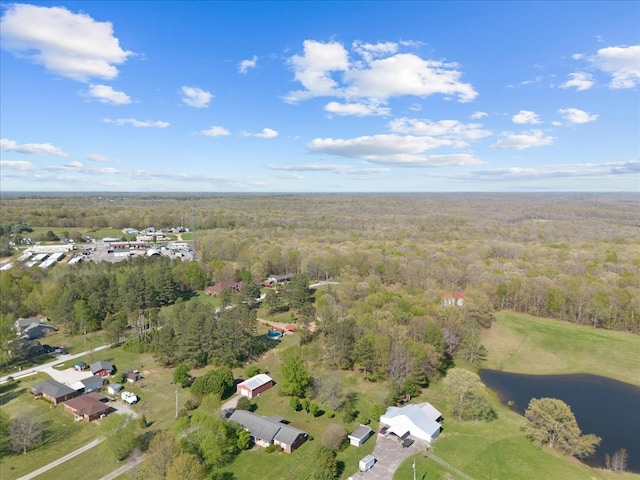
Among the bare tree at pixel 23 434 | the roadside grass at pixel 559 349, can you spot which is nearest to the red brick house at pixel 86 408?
the bare tree at pixel 23 434

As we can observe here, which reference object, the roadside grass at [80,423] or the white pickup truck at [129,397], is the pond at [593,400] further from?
the white pickup truck at [129,397]

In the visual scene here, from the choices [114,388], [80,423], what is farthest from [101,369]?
[80,423]

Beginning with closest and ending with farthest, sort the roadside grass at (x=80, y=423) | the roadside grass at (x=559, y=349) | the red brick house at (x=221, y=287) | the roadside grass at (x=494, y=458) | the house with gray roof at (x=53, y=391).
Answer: the roadside grass at (x=494, y=458) → the roadside grass at (x=80, y=423) → the house with gray roof at (x=53, y=391) → the roadside grass at (x=559, y=349) → the red brick house at (x=221, y=287)

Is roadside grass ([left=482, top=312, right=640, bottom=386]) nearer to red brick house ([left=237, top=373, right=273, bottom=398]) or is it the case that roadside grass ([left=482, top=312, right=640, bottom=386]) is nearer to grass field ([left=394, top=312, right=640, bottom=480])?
grass field ([left=394, top=312, right=640, bottom=480])

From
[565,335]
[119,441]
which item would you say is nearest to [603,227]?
[565,335]

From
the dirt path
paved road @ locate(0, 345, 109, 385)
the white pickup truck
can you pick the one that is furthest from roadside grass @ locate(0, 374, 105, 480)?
the dirt path

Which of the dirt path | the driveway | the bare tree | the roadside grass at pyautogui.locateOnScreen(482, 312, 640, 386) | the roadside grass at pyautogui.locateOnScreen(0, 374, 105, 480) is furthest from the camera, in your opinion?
the dirt path
